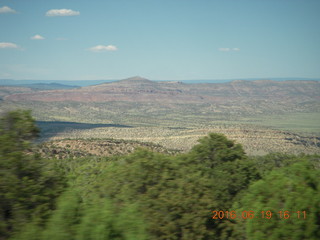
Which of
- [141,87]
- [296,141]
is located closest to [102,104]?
[141,87]

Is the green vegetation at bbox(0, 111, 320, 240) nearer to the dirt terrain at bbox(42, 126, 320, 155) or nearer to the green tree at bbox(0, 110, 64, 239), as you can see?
the green tree at bbox(0, 110, 64, 239)

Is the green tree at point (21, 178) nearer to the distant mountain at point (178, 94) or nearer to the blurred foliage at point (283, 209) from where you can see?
the blurred foliage at point (283, 209)

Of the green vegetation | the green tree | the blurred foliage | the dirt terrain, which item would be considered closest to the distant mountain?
the dirt terrain

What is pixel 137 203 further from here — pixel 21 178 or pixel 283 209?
pixel 283 209

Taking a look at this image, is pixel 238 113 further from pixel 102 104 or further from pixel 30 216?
pixel 30 216

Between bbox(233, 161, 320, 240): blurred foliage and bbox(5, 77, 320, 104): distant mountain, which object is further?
bbox(5, 77, 320, 104): distant mountain

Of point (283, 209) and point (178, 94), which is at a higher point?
point (178, 94)

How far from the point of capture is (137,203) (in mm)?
9852

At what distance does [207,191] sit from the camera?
1123cm

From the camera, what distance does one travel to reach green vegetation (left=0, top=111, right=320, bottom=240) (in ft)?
25.6

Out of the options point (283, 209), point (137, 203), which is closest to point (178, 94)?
point (137, 203)

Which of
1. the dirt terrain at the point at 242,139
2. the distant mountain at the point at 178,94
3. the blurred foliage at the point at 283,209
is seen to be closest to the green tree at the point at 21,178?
the blurred foliage at the point at 283,209

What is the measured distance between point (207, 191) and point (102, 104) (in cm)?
13226

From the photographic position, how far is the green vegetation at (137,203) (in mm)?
7816
